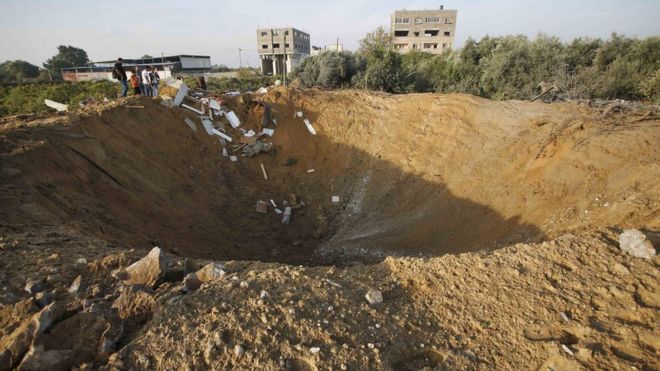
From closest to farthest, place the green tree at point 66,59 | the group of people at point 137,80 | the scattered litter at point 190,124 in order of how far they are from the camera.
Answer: the scattered litter at point 190,124
the group of people at point 137,80
the green tree at point 66,59

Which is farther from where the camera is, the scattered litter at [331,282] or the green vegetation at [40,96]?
the green vegetation at [40,96]

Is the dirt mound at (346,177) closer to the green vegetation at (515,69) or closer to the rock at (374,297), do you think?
the rock at (374,297)

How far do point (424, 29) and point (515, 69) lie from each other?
38257mm

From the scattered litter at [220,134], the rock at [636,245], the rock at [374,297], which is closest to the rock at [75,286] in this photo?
the rock at [374,297]

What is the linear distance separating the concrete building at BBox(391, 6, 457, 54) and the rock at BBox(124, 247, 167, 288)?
50533 millimetres

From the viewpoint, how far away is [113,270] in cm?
342

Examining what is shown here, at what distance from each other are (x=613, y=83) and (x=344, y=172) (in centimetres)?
1473

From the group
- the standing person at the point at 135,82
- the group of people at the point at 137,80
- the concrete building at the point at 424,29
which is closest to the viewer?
the group of people at the point at 137,80

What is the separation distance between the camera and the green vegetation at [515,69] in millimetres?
15180

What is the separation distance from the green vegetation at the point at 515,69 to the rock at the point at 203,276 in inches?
632

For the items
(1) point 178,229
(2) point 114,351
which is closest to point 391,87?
(1) point 178,229

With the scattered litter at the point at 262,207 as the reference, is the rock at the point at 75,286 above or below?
above

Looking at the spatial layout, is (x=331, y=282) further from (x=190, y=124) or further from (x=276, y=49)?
(x=276, y=49)

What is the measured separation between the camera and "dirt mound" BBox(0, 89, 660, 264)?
5859mm
